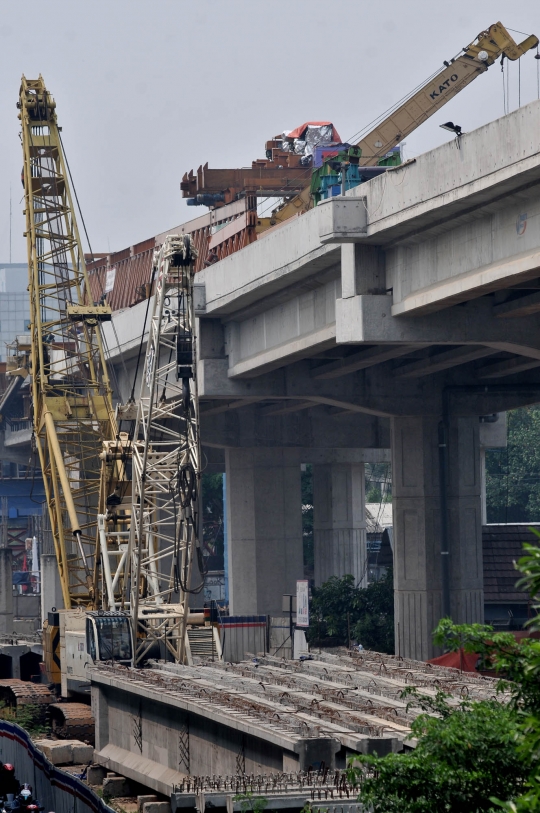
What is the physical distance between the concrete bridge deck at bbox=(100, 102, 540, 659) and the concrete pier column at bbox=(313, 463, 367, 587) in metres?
0.13

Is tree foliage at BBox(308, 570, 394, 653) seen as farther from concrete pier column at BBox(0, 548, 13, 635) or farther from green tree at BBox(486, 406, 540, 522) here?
green tree at BBox(486, 406, 540, 522)

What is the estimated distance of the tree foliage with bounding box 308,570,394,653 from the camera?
226ft

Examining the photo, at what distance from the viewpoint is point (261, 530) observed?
7731cm

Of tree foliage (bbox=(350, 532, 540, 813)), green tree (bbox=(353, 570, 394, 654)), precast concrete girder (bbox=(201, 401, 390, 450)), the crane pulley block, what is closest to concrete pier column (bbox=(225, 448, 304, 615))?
precast concrete girder (bbox=(201, 401, 390, 450))

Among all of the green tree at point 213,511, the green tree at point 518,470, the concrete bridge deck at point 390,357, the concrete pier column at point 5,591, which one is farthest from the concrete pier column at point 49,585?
the green tree at point 518,470

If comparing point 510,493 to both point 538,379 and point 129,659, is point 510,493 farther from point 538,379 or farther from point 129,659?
point 129,659

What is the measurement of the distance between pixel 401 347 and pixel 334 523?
1989 inches

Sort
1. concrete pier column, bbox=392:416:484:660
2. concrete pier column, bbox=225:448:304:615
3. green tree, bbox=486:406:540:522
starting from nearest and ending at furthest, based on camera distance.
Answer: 1. concrete pier column, bbox=392:416:484:660
2. concrete pier column, bbox=225:448:304:615
3. green tree, bbox=486:406:540:522

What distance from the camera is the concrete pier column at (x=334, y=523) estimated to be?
318 feet

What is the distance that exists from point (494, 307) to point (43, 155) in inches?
1552

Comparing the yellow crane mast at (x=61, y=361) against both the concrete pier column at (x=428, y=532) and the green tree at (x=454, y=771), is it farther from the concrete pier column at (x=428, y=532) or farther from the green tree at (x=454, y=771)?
the green tree at (x=454, y=771)

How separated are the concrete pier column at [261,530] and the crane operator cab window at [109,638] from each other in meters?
25.5

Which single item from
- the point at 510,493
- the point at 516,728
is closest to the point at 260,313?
the point at 516,728

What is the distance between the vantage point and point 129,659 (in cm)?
5075
